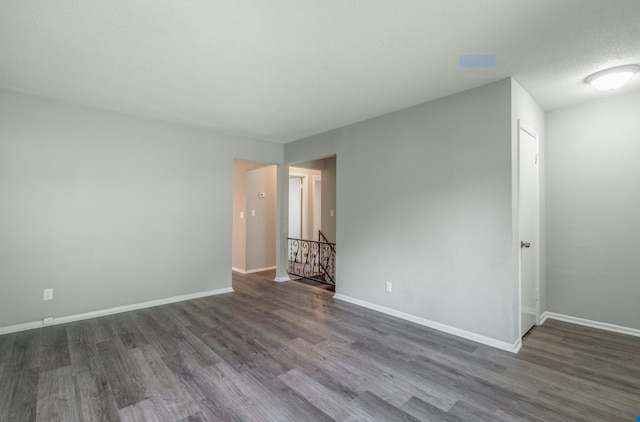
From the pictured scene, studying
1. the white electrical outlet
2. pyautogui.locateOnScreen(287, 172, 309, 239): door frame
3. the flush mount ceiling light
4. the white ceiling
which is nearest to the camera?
the white ceiling

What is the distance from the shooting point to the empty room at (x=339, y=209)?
6.41ft

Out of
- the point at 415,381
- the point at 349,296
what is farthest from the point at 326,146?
the point at 415,381

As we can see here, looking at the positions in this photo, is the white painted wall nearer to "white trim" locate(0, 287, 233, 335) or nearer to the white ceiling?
"white trim" locate(0, 287, 233, 335)

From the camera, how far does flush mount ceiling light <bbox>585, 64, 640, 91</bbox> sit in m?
2.48

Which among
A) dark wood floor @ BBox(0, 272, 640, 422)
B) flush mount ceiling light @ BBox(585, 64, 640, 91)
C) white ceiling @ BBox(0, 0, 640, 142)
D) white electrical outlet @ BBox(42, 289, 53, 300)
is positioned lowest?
dark wood floor @ BBox(0, 272, 640, 422)

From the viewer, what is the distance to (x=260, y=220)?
6340mm

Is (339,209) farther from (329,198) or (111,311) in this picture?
(111,311)

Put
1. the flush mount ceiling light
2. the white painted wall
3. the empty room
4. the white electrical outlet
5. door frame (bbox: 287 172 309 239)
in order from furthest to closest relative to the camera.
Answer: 1. door frame (bbox: 287 172 309 239)
2. the white painted wall
3. the white electrical outlet
4. the flush mount ceiling light
5. the empty room

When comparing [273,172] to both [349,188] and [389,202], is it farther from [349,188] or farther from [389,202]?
[389,202]

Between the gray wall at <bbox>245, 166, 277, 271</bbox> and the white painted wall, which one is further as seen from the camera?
the white painted wall

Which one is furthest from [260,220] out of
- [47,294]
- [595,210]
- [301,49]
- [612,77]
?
[612,77]

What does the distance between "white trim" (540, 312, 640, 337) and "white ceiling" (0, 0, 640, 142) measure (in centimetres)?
254

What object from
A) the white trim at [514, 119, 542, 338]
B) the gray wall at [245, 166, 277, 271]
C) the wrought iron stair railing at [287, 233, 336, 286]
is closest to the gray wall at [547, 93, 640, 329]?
the white trim at [514, 119, 542, 338]

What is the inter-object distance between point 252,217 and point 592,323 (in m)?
5.53
